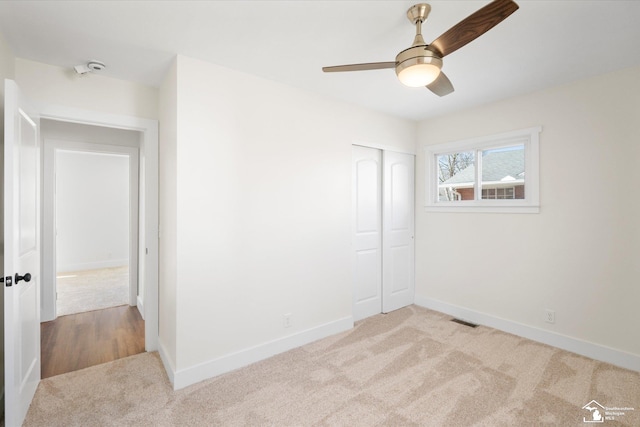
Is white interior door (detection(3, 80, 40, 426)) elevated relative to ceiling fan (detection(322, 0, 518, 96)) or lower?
lower

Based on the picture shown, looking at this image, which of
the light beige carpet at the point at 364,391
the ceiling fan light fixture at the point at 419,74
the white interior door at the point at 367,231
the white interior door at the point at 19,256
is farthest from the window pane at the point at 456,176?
the white interior door at the point at 19,256

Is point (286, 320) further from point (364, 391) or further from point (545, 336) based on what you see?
point (545, 336)

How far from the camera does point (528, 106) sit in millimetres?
3100

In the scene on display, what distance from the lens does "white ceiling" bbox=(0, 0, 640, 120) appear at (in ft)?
5.73

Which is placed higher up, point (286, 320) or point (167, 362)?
point (286, 320)

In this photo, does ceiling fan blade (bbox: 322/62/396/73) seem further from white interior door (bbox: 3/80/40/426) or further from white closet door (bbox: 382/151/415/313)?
white closet door (bbox: 382/151/415/313)

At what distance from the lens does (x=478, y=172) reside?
11.8ft

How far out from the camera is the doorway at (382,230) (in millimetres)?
3605

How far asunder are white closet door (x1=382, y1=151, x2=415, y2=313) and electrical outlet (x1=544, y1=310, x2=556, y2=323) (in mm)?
1529

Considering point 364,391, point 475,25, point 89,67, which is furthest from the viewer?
point 89,67

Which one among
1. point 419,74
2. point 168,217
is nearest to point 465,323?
point 419,74

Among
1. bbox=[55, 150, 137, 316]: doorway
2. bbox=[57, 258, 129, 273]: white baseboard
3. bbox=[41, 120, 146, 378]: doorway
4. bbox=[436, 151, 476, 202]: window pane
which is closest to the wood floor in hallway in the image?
bbox=[41, 120, 146, 378]: doorway

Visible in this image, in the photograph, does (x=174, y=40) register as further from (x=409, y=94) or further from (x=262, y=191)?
(x=409, y=94)

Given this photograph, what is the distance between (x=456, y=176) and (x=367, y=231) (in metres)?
1.38
